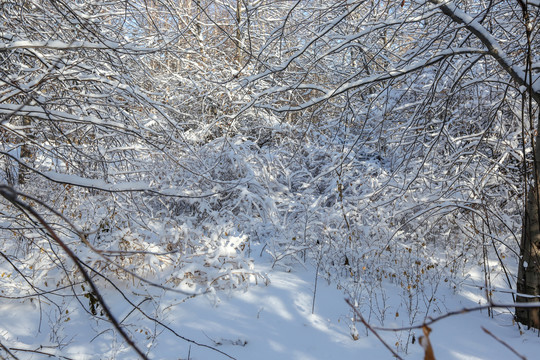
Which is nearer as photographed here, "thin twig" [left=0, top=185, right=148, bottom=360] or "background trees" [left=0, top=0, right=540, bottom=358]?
"thin twig" [left=0, top=185, right=148, bottom=360]

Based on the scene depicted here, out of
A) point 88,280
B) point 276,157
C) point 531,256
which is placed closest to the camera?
point 88,280

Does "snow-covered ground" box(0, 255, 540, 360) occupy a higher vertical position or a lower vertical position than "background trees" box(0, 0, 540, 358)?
lower

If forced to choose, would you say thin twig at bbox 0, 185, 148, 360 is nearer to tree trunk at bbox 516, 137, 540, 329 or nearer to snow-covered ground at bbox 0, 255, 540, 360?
snow-covered ground at bbox 0, 255, 540, 360

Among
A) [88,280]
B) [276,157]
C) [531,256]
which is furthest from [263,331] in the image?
[276,157]

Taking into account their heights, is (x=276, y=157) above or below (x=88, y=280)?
above

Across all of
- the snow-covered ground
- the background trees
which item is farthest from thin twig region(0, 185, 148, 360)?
the snow-covered ground

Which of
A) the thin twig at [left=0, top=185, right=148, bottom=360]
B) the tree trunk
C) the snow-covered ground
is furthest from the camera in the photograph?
the tree trunk

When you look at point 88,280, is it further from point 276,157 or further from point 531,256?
point 276,157

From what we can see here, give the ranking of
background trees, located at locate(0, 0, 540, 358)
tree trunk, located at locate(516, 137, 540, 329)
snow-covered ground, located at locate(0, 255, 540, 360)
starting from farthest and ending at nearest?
tree trunk, located at locate(516, 137, 540, 329) < snow-covered ground, located at locate(0, 255, 540, 360) < background trees, located at locate(0, 0, 540, 358)

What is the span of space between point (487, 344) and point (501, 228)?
303 cm

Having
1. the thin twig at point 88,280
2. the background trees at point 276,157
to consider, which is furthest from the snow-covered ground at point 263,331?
the thin twig at point 88,280

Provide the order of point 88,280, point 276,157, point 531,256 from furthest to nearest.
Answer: point 276,157 < point 531,256 < point 88,280

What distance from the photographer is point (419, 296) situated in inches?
149

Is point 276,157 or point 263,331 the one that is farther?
point 276,157
